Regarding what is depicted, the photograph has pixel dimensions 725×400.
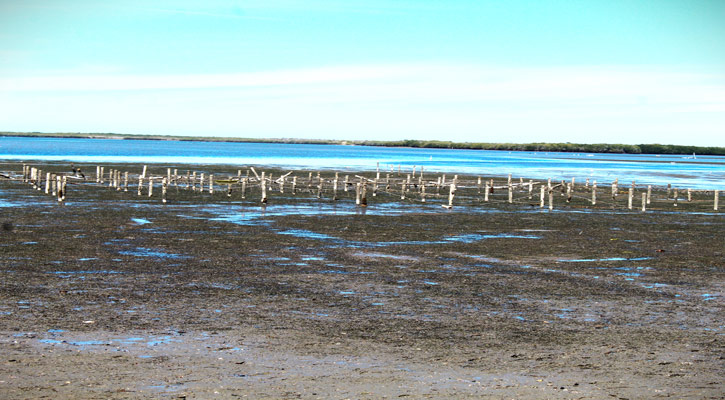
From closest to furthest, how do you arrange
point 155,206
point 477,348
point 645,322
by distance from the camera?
point 477,348 → point 645,322 → point 155,206

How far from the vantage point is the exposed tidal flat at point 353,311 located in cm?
898

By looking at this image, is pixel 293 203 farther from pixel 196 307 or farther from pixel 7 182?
pixel 196 307

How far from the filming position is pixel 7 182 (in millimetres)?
51219

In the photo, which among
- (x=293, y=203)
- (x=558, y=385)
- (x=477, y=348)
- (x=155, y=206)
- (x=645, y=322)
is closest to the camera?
(x=558, y=385)

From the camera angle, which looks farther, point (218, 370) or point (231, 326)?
Result: point (231, 326)

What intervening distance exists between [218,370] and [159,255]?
1066 centimetres

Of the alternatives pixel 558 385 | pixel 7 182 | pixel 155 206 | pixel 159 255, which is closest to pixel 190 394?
pixel 558 385

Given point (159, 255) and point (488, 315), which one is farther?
point (159, 255)

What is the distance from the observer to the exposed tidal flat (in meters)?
8.98

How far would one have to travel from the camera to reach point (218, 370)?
9.23 metres

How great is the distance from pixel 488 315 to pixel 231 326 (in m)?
4.22

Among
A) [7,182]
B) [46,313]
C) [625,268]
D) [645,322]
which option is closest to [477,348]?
[645,322]

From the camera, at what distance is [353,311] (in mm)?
13039

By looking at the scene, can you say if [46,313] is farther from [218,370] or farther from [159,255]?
[159,255]
